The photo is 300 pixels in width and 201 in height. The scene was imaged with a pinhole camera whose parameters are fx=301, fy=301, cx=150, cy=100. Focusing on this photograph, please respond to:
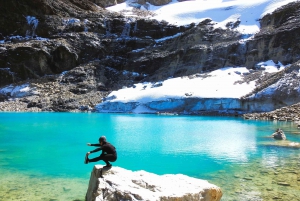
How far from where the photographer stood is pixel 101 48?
282 feet

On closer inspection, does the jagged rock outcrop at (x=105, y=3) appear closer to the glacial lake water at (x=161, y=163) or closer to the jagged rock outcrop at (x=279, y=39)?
the jagged rock outcrop at (x=279, y=39)

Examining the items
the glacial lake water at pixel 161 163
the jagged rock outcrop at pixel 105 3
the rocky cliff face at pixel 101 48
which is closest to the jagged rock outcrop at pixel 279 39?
the rocky cliff face at pixel 101 48

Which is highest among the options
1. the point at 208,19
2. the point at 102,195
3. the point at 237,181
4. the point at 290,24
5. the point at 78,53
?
the point at 208,19

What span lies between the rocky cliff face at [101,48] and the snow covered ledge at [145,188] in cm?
5896

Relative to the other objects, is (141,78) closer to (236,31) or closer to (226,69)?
(226,69)

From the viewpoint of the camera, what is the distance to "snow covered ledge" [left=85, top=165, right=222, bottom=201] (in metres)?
7.03

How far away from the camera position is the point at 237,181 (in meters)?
12.3

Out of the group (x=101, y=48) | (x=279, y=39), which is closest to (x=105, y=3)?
(x=101, y=48)

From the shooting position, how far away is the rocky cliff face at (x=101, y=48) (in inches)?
2665

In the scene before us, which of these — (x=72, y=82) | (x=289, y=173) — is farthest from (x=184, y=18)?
(x=289, y=173)

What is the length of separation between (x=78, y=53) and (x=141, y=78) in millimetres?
21095

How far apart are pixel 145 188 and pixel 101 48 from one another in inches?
3203

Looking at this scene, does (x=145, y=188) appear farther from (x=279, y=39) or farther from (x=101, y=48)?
(x=101, y=48)

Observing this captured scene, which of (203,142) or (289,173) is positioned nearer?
(289,173)
